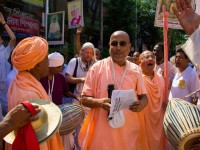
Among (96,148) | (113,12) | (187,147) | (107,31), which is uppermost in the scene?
(113,12)

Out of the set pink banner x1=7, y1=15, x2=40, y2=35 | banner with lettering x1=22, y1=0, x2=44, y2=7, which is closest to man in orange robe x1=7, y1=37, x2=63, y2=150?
pink banner x1=7, y1=15, x2=40, y2=35

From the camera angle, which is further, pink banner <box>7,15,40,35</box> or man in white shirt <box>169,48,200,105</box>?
pink banner <box>7,15,40,35</box>

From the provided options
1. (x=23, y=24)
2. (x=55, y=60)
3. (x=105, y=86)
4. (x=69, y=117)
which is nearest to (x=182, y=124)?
(x=105, y=86)

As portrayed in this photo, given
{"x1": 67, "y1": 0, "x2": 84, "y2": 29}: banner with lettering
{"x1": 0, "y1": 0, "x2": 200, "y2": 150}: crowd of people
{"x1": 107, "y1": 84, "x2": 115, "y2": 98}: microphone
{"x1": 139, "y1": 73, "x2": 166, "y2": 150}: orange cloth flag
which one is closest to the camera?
{"x1": 0, "y1": 0, "x2": 200, "y2": 150}: crowd of people

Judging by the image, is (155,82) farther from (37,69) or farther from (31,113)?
(31,113)

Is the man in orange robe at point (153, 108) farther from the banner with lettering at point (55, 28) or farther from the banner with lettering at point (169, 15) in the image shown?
the banner with lettering at point (55, 28)

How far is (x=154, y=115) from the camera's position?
169 inches

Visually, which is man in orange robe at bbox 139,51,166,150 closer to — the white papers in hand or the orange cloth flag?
Result: the orange cloth flag

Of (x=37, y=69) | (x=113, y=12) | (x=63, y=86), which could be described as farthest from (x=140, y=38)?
(x=37, y=69)

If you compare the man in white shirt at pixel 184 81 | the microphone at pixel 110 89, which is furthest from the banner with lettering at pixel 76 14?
the microphone at pixel 110 89

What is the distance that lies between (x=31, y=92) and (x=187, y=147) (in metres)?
1.25

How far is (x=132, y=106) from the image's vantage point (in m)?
3.34

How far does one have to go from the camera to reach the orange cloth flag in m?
4.20

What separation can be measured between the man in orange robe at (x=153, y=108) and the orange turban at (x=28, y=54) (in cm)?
190
